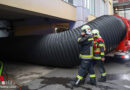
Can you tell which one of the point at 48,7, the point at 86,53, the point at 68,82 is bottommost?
the point at 68,82

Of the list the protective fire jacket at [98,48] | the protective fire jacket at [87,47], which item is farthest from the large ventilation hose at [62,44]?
the protective fire jacket at [87,47]

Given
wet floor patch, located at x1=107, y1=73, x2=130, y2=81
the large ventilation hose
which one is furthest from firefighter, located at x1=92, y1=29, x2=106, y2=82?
the large ventilation hose

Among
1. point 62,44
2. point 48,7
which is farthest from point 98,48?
point 48,7

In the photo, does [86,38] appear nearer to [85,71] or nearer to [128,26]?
[85,71]

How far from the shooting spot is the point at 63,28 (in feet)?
38.8

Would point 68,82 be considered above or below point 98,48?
below

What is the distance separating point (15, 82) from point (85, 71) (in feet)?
7.98

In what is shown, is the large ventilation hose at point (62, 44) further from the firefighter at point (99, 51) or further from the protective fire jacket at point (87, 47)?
the protective fire jacket at point (87, 47)

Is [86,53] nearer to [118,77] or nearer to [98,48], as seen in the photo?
[98,48]

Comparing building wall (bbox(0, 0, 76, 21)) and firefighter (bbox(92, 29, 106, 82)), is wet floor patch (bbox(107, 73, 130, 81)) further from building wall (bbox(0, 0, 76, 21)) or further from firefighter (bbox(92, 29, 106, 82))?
building wall (bbox(0, 0, 76, 21))

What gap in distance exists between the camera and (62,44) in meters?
5.53

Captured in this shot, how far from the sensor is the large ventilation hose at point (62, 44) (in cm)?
540

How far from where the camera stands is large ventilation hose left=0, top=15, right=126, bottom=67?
5.40 m

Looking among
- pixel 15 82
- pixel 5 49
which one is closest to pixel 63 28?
pixel 5 49
